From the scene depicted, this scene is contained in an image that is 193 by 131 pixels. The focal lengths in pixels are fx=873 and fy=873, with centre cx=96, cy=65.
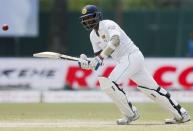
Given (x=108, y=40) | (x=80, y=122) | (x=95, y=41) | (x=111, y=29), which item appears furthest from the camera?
(x=80, y=122)

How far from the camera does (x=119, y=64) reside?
11766mm

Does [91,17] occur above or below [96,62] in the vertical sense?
above

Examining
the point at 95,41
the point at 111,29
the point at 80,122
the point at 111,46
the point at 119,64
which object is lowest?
the point at 80,122

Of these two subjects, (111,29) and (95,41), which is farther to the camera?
(95,41)

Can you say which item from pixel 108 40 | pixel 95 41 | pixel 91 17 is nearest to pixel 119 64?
pixel 108 40

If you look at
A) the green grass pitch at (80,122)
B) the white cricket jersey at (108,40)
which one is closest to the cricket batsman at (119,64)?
the white cricket jersey at (108,40)

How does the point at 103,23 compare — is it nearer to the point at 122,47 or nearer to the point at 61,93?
the point at 122,47

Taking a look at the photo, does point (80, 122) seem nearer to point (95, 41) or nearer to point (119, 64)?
point (119, 64)

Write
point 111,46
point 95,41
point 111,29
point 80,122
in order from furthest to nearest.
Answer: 1. point 80,122
2. point 95,41
3. point 111,29
4. point 111,46

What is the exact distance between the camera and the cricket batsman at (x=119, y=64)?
11.5m

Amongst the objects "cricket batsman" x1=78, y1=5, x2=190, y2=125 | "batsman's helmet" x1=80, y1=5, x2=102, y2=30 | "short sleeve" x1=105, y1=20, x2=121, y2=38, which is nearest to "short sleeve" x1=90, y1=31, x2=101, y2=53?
"cricket batsman" x1=78, y1=5, x2=190, y2=125

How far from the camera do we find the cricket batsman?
11.5m

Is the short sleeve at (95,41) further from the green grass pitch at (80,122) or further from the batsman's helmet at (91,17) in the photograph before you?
the green grass pitch at (80,122)

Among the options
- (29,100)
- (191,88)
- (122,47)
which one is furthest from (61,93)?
(122,47)
